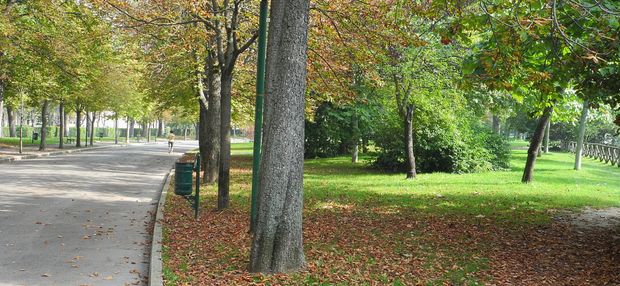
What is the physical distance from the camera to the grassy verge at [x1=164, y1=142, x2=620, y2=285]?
709cm

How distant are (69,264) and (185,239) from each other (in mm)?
2032

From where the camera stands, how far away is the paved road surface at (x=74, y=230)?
7.20 metres

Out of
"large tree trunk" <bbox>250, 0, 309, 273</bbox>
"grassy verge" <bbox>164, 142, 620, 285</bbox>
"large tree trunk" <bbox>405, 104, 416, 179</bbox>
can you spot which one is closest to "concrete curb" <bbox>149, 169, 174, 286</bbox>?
"grassy verge" <bbox>164, 142, 620, 285</bbox>

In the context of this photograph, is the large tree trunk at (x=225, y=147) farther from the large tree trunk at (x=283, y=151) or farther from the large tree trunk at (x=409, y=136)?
the large tree trunk at (x=409, y=136)

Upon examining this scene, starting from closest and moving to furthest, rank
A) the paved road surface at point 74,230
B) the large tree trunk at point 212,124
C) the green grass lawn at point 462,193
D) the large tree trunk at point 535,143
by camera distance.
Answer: the paved road surface at point 74,230
the green grass lawn at point 462,193
the large tree trunk at point 212,124
the large tree trunk at point 535,143

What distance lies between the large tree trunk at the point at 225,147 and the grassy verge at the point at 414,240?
1.27ft

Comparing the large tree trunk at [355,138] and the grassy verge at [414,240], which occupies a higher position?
the large tree trunk at [355,138]

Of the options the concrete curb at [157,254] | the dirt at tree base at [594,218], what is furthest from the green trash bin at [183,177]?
the dirt at tree base at [594,218]

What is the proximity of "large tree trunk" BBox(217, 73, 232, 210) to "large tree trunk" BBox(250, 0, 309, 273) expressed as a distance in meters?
5.04

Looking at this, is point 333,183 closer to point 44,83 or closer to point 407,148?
point 407,148

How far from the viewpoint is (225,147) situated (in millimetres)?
11938

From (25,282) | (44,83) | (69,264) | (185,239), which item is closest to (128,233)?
(185,239)

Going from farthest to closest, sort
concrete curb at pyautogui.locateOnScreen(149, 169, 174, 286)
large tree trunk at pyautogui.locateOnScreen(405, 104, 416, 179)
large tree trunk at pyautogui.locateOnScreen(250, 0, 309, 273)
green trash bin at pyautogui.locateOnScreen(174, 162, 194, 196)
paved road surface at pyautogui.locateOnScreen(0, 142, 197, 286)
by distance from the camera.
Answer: large tree trunk at pyautogui.locateOnScreen(405, 104, 416, 179)
green trash bin at pyautogui.locateOnScreen(174, 162, 194, 196)
paved road surface at pyautogui.locateOnScreen(0, 142, 197, 286)
large tree trunk at pyautogui.locateOnScreen(250, 0, 309, 273)
concrete curb at pyautogui.locateOnScreen(149, 169, 174, 286)

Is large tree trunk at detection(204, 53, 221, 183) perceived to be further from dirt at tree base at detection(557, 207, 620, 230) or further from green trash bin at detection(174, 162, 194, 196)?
dirt at tree base at detection(557, 207, 620, 230)
